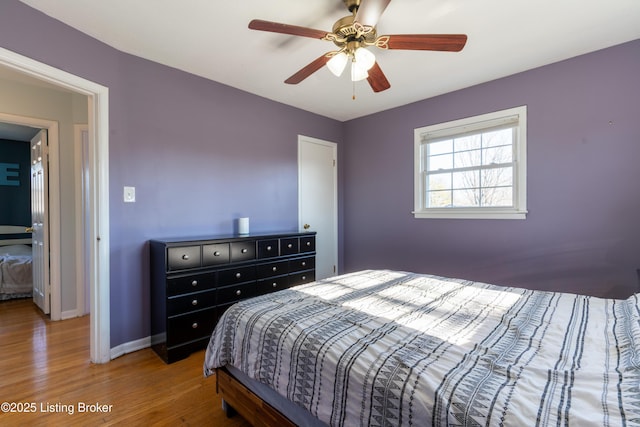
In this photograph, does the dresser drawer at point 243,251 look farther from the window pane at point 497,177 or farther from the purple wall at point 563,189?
the window pane at point 497,177

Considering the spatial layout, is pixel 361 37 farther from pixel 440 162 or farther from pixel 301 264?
pixel 301 264

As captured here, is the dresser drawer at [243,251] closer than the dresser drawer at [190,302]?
No

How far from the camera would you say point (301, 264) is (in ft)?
10.5

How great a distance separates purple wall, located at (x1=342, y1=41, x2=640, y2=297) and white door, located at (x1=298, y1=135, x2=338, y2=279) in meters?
1.10

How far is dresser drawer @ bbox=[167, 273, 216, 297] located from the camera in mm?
2271

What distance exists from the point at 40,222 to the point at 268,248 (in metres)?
2.66

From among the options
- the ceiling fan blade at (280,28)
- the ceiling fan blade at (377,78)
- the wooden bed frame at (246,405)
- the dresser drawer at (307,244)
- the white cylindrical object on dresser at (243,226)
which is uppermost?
the ceiling fan blade at (280,28)

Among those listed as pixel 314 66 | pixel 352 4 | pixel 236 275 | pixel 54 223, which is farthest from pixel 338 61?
pixel 54 223

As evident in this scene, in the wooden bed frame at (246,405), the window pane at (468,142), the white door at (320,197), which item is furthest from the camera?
the white door at (320,197)

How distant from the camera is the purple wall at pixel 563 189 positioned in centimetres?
235

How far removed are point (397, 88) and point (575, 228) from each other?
210 centimetres

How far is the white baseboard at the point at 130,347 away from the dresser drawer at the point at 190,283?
0.64 m

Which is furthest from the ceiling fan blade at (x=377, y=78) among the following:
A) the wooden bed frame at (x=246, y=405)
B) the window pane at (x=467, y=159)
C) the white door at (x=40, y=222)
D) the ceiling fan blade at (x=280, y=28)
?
the white door at (x=40, y=222)

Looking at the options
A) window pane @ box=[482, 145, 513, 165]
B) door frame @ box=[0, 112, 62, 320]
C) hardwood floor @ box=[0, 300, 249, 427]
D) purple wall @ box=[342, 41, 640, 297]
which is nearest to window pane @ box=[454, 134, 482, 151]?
window pane @ box=[482, 145, 513, 165]
